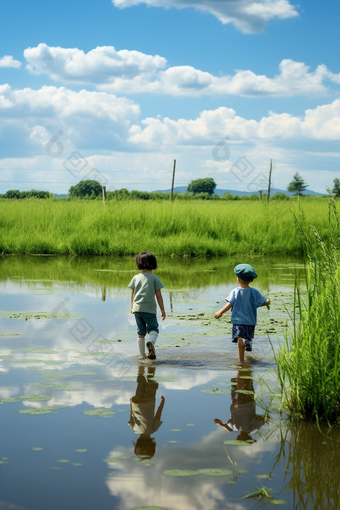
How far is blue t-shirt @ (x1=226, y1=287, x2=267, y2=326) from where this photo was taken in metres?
6.43

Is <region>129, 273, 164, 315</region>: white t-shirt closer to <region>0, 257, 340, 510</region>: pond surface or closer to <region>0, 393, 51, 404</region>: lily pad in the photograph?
<region>0, 257, 340, 510</region>: pond surface

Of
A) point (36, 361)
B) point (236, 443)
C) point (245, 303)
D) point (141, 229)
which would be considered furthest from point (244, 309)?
point (141, 229)

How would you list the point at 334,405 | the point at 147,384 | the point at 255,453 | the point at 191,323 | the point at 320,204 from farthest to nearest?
the point at 320,204 → the point at 191,323 → the point at 147,384 → the point at 334,405 → the point at 255,453

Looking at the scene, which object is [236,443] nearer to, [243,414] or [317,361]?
[243,414]

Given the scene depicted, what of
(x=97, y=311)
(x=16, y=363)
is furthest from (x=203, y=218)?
(x=16, y=363)

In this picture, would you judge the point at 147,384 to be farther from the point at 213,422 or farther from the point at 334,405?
the point at 334,405

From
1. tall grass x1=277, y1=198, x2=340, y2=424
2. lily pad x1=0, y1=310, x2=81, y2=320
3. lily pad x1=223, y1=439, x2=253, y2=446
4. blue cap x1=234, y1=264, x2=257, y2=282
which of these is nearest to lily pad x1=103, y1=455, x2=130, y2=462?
lily pad x1=223, y1=439, x2=253, y2=446

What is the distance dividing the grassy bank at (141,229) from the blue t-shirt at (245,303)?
1461 centimetres

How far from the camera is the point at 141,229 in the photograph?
Result: 22828 millimetres

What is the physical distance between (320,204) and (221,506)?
90.7 feet

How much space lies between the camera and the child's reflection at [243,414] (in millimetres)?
4277

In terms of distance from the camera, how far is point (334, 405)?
4355 mm

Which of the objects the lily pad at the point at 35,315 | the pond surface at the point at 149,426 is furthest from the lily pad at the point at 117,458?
the lily pad at the point at 35,315

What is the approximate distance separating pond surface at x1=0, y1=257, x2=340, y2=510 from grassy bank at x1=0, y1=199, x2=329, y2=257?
12.7 meters
